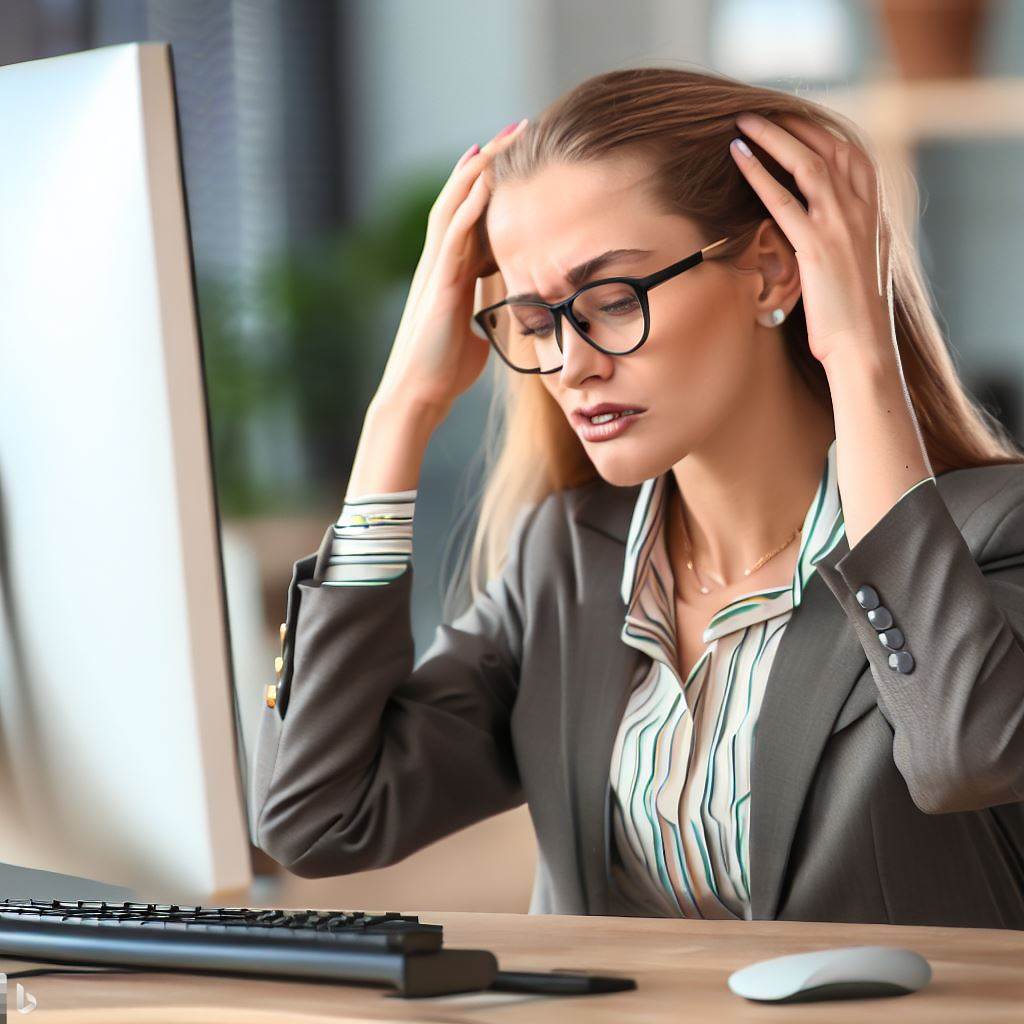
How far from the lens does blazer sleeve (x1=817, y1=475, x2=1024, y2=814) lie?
103 cm

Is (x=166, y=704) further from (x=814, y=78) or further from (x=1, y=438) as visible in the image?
(x=814, y=78)

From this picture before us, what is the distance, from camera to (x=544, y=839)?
133cm

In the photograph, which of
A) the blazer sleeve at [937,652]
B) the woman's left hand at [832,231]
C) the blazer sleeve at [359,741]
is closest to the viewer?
the blazer sleeve at [937,652]

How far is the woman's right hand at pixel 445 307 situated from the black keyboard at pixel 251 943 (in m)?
0.61

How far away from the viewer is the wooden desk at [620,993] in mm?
736

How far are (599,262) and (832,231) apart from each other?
0.20 metres

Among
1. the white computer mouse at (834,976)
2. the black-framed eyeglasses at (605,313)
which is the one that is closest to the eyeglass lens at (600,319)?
the black-framed eyeglasses at (605,313)

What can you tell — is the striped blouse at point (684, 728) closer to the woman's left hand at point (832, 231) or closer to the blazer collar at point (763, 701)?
the blazer collar at point (763, 701)

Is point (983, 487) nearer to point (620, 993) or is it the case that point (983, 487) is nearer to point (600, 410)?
point (600, 410)

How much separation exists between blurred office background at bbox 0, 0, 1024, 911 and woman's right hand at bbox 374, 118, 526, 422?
1512 mm

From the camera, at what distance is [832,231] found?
3.87ft

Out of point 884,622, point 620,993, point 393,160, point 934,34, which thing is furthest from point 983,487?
point 393,160

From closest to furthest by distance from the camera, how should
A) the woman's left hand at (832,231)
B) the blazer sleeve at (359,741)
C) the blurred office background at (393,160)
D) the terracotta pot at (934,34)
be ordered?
the woman's left hand at (832,231)
the blazer sleeve at (359,741)
the terracotta pot at (934,34)
the blurred office background at (393,160)

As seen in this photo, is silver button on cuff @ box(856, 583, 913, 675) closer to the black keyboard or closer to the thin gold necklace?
the thin gold necklace
